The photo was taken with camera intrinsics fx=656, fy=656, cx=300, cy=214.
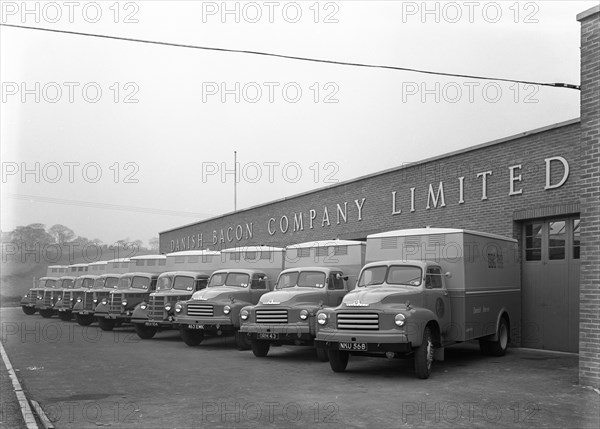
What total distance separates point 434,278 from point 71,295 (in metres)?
20.4

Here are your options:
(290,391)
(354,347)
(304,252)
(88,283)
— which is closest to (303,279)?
(304,252)

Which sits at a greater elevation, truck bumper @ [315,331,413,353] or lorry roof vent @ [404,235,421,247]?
lorry roof vent @ [404,235,421,247]

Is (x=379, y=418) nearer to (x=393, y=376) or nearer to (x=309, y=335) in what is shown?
(x=393, y=376)

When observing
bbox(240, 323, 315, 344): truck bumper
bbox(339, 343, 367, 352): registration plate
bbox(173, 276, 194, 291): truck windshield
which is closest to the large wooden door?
bbox(240, 323, 315, 344): truck bumper

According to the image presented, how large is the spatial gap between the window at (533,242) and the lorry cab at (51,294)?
72.8 feet

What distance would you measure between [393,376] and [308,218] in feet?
50.1

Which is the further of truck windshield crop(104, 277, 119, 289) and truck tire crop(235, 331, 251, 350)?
truck windshield crop(104, 277, 119, 289)

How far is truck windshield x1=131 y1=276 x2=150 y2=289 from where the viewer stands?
895 inches

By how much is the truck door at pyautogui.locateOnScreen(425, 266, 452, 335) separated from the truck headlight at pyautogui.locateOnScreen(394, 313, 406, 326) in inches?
45.3

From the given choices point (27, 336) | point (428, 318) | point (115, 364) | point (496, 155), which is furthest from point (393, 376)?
point (27, 336)

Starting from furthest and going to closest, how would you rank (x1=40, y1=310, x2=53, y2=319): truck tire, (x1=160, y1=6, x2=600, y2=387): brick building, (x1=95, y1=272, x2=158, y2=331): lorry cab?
(x1=40, y1=310, x2=53, y2=319): truck tire, (x1=95, y1=272, x2=158, y2=331): lorry cab, (x1=160, y1=6, x2=600, y2=387): brick building

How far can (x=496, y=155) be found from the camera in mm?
16484

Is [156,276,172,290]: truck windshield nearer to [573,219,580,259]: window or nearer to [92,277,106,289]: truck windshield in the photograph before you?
[92,277,106,289]: truck windshield

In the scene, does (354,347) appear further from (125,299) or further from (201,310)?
(125,299)
